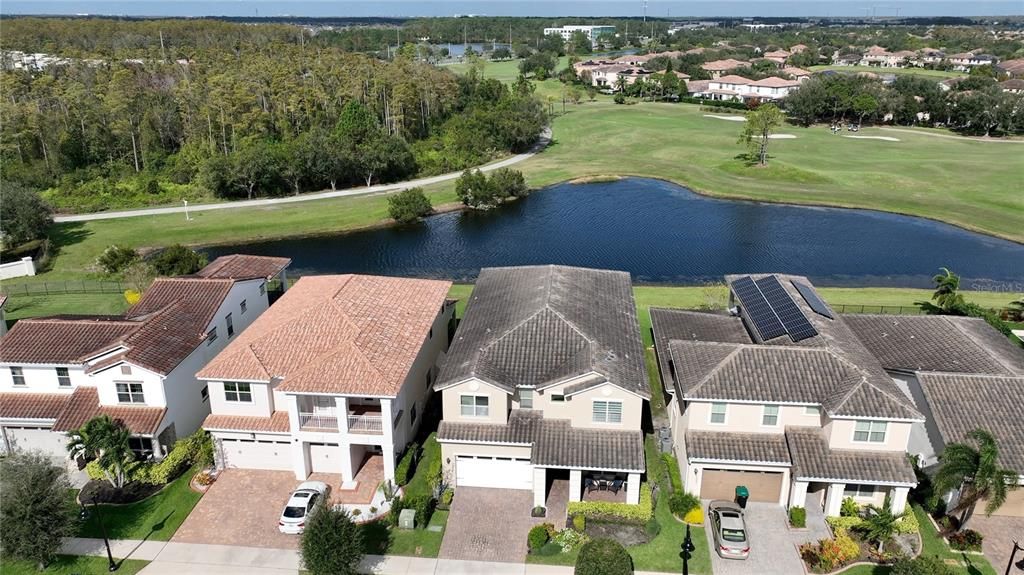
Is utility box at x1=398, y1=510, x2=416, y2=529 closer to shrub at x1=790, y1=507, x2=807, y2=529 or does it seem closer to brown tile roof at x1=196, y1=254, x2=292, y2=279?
shrub at x1=790, y1=507, x2=807, y2=529

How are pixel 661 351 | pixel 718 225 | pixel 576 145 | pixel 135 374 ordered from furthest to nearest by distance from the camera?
pixel 576 145 → pixel 718 225 → pixel 661 351 → pixel 135 374

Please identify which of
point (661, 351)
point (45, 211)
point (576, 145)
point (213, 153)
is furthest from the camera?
point (576, 145)

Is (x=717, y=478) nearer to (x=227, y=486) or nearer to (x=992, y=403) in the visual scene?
(x=992, y=403)

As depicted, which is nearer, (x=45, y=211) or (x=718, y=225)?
(x=45, y=211)

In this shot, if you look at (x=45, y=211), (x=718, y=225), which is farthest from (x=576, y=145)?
(x=45, y=211)

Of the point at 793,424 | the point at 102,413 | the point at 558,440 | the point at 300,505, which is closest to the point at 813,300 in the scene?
the point at 793,424

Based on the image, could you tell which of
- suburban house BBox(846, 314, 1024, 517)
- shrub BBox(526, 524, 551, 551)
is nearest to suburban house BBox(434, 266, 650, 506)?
shrub BBox(526, 524, 551, 551)

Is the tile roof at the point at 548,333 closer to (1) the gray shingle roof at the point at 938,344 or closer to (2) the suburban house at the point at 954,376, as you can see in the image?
(2) the suburban house at the point at 954,376
